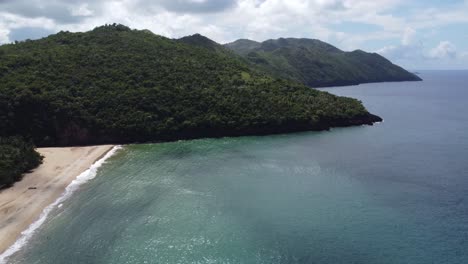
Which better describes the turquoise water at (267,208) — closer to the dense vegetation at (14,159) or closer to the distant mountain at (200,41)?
the dense vegetation at (14,159)

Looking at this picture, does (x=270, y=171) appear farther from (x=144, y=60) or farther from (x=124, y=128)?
(x=144, y=60)

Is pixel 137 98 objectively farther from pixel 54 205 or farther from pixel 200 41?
pixel 200 41

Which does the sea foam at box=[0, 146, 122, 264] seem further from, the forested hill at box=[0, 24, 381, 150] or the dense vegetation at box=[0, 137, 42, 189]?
the forested hill at box=[0, 24, 381, 150]

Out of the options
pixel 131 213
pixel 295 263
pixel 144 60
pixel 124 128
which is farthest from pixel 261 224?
pixel 144 60

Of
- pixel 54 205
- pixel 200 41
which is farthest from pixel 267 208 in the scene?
pixel 200 41

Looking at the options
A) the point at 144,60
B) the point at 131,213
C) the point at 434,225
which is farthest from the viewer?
the point at 144,60

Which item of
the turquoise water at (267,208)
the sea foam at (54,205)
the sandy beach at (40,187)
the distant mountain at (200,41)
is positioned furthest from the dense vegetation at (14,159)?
the distant mountain at (200,41)
